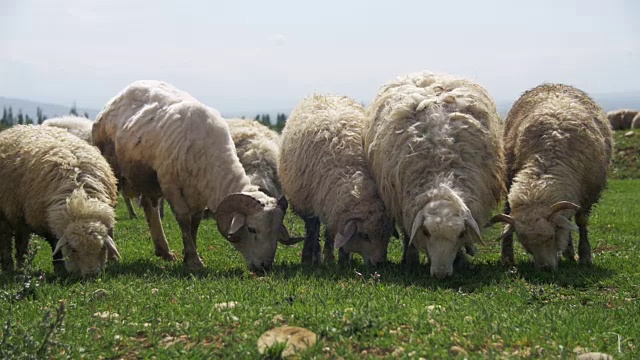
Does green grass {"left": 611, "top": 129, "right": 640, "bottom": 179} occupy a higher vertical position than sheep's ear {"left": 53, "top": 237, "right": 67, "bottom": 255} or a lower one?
lower

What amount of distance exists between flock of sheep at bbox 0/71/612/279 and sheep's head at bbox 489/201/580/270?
16 millimetres


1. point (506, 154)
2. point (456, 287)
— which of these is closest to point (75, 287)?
point (456, 287)

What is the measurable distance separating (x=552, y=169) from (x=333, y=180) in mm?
2642

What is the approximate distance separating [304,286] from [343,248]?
2.05 meters

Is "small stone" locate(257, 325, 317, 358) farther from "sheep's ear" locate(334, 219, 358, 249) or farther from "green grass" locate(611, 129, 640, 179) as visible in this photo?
"green grass" locate(611, 129, 640, 179)

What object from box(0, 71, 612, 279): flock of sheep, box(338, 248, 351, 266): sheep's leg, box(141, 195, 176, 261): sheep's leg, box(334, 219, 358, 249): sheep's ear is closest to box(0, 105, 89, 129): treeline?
box(141, 195, 176, 261): sheep's leg

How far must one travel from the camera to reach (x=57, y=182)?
338 inches

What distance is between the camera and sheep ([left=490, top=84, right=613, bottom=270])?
8438mm

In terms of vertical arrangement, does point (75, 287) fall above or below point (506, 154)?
below

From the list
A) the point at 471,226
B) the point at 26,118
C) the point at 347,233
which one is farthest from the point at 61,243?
the point at 26,118

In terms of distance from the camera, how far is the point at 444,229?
25.2ft

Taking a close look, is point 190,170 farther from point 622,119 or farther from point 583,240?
point 622,119

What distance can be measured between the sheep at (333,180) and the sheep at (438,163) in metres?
0.23

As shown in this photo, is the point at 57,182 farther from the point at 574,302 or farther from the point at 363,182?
the point at 574,302
